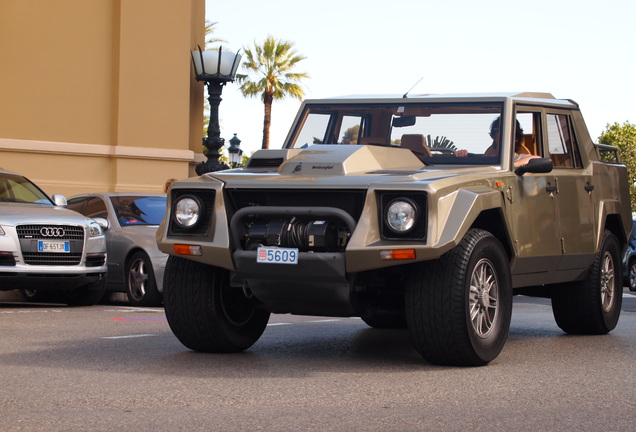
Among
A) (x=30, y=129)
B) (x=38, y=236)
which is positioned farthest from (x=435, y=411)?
(x=30, y=129)

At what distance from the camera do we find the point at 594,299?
9898mm

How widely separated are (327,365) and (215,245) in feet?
3.49

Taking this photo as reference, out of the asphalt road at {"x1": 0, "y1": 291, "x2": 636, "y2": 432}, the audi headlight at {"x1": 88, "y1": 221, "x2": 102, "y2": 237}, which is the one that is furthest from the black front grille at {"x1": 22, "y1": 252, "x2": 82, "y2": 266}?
the asphalt road at {"x1": 0, "y1": 291, "x2": 636, "y2": 432}

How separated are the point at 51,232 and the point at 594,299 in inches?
249

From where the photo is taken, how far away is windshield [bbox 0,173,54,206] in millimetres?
13992

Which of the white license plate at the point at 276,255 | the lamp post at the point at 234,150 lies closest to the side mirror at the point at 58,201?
the white license plate at the point at 276,255

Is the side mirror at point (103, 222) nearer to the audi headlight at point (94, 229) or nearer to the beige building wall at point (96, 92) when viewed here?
the audi headlight at point (94, 229)

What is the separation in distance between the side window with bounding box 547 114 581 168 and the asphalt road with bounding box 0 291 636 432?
58.5 inches

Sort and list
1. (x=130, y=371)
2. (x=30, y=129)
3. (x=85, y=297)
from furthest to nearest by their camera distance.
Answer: (x=30, y=129), (x=85, y=297), (x=130, y=371)

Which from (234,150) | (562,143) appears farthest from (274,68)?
(562,143)

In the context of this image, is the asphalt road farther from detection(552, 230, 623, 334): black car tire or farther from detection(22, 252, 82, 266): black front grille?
detection(22, 252, 82, 266): black front grille

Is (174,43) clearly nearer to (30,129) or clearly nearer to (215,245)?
(30,129)

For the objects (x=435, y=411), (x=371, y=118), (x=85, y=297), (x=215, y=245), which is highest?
(x=371, y=118)

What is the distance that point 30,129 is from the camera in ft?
71.6
